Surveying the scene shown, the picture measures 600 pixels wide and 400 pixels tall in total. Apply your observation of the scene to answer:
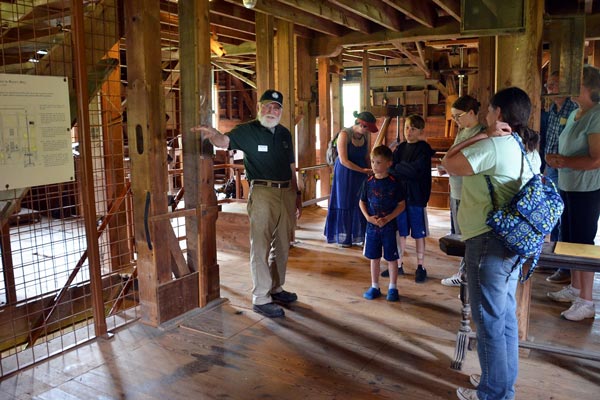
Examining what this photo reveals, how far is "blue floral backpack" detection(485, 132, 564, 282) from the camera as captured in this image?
219 cm

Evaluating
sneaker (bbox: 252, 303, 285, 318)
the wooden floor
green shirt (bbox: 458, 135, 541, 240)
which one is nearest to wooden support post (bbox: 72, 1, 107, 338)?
the wooden floor

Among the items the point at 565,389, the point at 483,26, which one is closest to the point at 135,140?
the point at 483,26

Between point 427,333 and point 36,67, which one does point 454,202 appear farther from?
point 36,67

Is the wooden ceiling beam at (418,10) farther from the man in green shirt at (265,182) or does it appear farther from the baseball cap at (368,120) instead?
the man in green shirt at (265,182)

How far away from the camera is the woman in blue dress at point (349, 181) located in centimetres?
527

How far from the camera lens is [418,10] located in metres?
5.51

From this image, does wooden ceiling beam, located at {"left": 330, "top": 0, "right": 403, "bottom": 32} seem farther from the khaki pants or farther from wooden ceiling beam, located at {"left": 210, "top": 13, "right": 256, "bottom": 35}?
the khaki pants

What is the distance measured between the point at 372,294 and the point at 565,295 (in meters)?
1.46

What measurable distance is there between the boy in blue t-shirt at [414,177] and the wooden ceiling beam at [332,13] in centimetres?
150

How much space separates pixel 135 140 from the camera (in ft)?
11.1

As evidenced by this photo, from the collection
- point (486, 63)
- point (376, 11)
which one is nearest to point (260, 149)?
point (376, 11)

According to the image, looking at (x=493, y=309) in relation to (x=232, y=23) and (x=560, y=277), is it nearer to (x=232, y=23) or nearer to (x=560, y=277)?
(x=560, y=277)

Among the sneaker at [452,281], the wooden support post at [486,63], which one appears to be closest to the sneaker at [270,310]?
the sneaker at [452,281]

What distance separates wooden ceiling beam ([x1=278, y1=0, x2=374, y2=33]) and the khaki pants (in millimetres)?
1902
